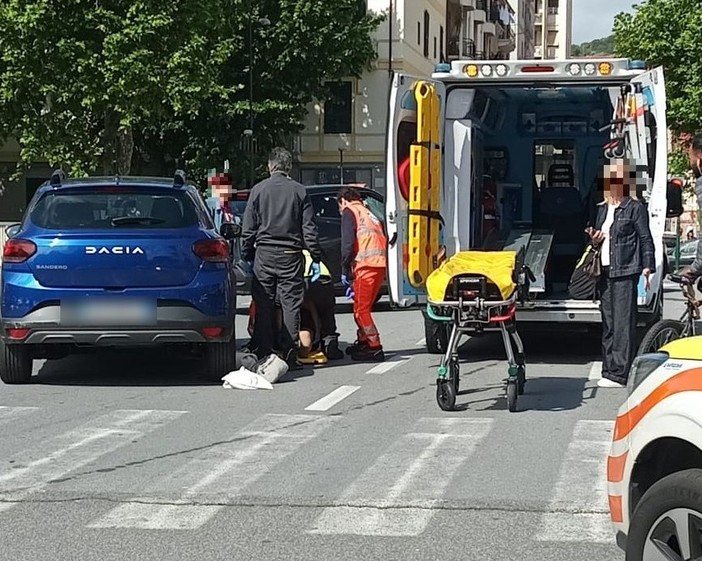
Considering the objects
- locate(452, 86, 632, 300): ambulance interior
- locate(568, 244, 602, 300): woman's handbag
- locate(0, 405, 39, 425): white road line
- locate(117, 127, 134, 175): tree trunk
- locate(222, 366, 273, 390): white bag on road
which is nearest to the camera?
locate(0, 405, 39, 425): white road line

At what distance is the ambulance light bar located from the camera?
1126cm

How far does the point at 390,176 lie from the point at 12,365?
3.78m

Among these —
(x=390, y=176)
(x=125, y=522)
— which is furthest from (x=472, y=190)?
(x=125, y=522)

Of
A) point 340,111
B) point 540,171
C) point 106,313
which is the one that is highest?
point 340,111

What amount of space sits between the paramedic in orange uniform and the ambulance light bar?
5.00 ft

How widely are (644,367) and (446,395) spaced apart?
463 cm

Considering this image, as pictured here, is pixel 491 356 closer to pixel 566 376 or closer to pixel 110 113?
pixel 566 376

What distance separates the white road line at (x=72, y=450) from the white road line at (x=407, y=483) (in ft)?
5.54

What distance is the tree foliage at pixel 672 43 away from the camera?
41469 mm

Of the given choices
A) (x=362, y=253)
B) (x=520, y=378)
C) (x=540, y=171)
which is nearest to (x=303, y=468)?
(x=520, y=378)

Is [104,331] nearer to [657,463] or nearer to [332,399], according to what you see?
[332,399]

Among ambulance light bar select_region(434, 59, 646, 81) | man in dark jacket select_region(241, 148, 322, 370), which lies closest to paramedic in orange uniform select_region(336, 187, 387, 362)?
man in dark jacket select_region(241, 148, 322, 370)

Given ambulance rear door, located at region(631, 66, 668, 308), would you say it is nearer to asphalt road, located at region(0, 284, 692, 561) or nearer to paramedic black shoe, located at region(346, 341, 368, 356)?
asphalt road, located at region(0, 284, 692, 561)

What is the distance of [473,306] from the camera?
8.67 m
